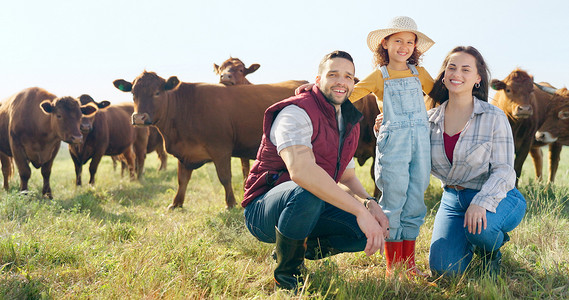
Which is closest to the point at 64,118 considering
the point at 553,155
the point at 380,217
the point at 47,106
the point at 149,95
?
the point at 47,106

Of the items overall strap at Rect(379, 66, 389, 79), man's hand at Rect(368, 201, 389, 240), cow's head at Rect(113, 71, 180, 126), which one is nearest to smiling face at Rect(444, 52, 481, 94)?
overall strap at Rect(379, 66, 389, 79)

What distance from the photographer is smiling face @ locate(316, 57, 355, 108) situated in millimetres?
2715

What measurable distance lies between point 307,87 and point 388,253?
1.33 m

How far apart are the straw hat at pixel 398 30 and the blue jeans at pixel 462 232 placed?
1.24 metres

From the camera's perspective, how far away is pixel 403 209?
3.11 meters

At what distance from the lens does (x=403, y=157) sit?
2990 mm

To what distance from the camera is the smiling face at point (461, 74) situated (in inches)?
123

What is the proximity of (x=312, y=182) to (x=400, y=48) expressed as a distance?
143 centimetres

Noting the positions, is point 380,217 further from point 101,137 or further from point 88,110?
point 101,137

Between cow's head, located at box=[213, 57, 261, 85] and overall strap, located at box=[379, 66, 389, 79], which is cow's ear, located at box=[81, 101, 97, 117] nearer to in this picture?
cow's head, located at box=[213, 57, 261, 85]

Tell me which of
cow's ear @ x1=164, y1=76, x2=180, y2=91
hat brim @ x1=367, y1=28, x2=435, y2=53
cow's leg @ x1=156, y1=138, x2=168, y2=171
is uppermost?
hat brim @ x1=367, y1=28, x2=435, y2=53

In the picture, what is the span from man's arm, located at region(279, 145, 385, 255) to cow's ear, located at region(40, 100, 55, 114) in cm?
633

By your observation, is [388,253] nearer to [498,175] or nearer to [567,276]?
[498,175]

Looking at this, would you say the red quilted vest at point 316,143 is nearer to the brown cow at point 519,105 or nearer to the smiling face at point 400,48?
the smiling face at point 400,48
